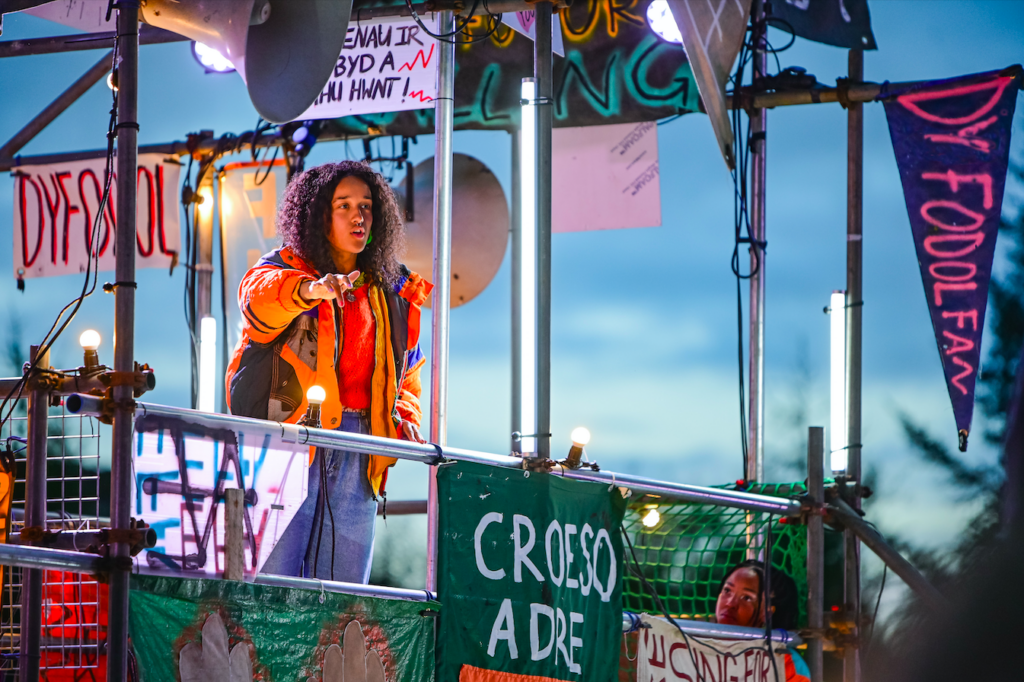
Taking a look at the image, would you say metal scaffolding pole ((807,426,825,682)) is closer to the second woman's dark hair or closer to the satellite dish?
the second woman's dark hair

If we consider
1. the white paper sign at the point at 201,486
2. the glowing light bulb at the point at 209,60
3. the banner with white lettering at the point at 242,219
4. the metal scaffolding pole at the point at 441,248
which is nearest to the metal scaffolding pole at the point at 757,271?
the metal scaffolding pole at the point at 441,248

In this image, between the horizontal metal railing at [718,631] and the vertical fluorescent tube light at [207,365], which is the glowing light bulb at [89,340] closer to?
the horizontal metal railing at [718,631]

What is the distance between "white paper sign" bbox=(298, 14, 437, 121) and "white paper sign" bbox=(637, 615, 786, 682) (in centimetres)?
299

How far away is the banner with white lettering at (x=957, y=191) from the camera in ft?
23.2

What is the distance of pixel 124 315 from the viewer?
3.68 m

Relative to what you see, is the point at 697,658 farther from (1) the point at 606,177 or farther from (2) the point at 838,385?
(1) the point at 606,177

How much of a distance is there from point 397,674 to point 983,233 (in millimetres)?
4320

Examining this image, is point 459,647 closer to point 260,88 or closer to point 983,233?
point 260,88

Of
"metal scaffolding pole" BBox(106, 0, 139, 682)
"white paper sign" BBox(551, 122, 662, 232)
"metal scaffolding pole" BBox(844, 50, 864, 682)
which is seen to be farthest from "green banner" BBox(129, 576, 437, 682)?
"white paper sign" BBox(551, 122, 662, 232)

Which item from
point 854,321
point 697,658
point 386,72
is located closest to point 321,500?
point 697,658

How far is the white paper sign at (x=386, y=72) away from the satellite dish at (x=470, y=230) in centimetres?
141

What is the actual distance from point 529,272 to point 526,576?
1.11 m

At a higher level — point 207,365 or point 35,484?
point 207,365

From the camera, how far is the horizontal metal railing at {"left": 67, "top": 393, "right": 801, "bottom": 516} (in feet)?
12.4
